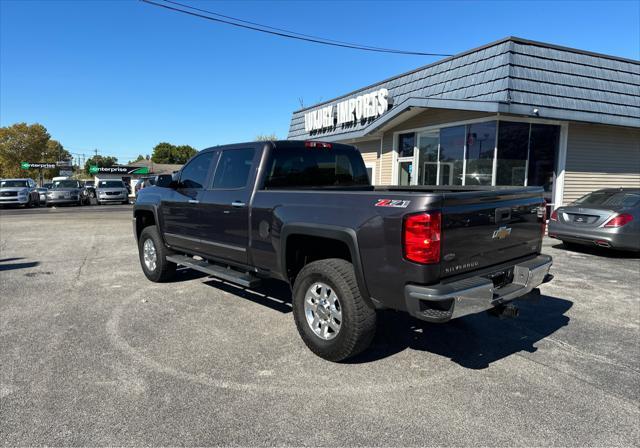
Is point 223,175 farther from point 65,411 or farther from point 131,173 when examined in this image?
point 131,173

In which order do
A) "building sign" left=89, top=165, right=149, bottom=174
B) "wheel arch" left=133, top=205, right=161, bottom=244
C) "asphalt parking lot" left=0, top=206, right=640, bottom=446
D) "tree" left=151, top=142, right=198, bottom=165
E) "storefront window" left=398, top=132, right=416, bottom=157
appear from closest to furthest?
"asphalt parking lot" left=0, top=206, right=640, bottom=446, "wheel arch" left=133, top=205, right=161, bottom=244, "storefront window" left=398, top=132, right=416, bottom=157, "building sign" left=89, top=165, right=149, bottom=174, "tree" left=151, top=142, right=198, bottom=165

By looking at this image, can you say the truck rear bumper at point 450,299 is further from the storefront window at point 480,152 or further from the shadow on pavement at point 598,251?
the storefront window at point 480,152

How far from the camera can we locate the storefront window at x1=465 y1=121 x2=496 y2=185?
11.6 meters

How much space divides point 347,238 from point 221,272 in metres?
2.10

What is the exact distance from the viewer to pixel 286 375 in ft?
11.9

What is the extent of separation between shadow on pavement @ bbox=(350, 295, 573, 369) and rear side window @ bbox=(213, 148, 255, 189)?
7.30ft

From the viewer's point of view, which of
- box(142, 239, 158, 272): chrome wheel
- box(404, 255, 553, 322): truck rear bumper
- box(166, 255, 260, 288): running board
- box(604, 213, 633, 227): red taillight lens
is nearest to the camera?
box(404, 255, 553, 322): truck rear bumper

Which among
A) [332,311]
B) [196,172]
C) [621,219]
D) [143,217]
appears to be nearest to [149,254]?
[143,217]

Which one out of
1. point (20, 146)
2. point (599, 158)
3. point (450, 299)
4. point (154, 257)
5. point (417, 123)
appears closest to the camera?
point (450, 299)

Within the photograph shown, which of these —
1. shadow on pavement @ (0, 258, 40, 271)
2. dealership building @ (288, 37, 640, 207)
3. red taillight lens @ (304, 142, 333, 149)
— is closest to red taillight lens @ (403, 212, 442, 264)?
red taillight lens @ (304, 142, 333, 149)

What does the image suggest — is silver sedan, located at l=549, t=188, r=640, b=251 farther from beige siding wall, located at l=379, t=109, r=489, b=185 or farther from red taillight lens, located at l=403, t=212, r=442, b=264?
red taillight lens, located at l=403, t=212, r=442, b=264

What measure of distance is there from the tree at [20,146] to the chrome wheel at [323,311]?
247ft

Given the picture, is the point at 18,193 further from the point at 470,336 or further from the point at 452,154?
the point at 470,336

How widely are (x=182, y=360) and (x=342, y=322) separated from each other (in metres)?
1.44
